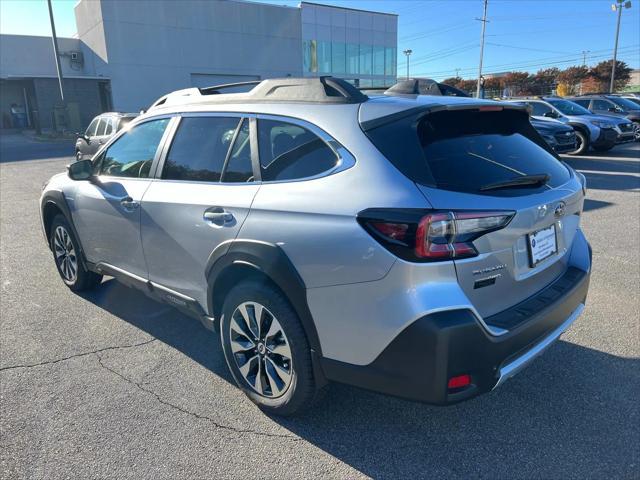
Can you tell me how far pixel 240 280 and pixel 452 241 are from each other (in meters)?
1.31

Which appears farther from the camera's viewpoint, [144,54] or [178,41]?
[178,41]

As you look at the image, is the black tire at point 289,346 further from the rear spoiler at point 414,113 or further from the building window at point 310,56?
the building window at point 310,56

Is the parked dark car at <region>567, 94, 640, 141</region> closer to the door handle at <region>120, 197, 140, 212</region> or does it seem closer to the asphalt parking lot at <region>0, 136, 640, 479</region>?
the asphalt parking lot at <region>0, 136, 640, 479</region>

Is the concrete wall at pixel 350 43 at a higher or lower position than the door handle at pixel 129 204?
higher

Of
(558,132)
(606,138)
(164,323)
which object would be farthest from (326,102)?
(606,138)

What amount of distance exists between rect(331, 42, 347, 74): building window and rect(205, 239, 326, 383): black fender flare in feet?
153

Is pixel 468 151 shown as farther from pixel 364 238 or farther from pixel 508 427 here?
pixel 508 427

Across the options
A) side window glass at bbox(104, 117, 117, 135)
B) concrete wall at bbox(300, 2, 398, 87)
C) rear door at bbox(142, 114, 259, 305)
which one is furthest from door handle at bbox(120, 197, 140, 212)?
concrete wall at bbox(300, 2, 398, 87)

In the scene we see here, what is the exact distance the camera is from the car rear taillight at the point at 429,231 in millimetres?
2176

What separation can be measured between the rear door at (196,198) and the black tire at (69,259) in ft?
4.72

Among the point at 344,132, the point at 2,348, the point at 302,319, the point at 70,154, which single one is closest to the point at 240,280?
the point at 302,319

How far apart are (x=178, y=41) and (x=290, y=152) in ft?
129

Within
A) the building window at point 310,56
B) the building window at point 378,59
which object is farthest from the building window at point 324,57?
the building window at point 378,59

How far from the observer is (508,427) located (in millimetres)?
2799
